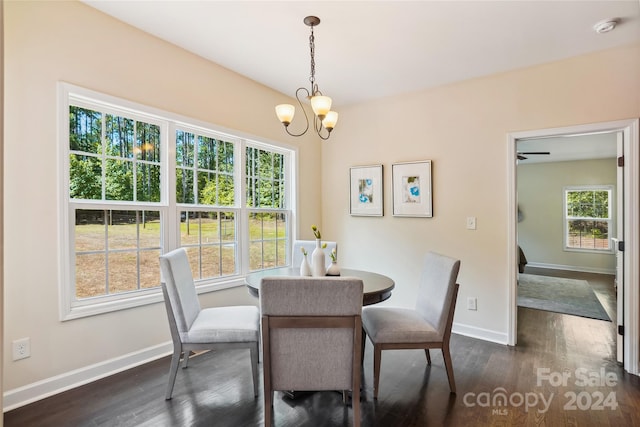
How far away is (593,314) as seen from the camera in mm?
4016

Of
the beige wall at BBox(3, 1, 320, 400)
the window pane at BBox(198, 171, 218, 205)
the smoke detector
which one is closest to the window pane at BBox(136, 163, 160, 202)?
the window pane at BBox(198, 171, 218, 205)

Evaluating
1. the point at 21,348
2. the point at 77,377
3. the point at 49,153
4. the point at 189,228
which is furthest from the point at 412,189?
the point at 21,348

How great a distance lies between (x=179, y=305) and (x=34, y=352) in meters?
0.97

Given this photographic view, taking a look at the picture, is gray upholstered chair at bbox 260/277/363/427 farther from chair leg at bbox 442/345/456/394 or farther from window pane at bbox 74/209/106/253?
window pane at bbox 74/209/106/253

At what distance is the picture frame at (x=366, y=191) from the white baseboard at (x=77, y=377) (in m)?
2.57

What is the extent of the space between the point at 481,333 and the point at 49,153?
397 cm

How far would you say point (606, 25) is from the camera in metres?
2.40

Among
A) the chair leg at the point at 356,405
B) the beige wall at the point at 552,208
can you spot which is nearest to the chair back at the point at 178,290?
the chair leg at the point at 356,405

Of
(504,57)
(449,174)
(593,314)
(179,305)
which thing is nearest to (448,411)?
(179,305)

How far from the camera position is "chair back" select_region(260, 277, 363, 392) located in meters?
1.67

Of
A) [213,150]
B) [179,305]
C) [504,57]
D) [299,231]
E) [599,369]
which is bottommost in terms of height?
[599,369]

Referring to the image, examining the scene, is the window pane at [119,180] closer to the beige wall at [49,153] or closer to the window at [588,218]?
the beige wall at [49,153]

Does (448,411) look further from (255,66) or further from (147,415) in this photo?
(255,66)

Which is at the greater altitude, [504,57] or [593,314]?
[504,57]
